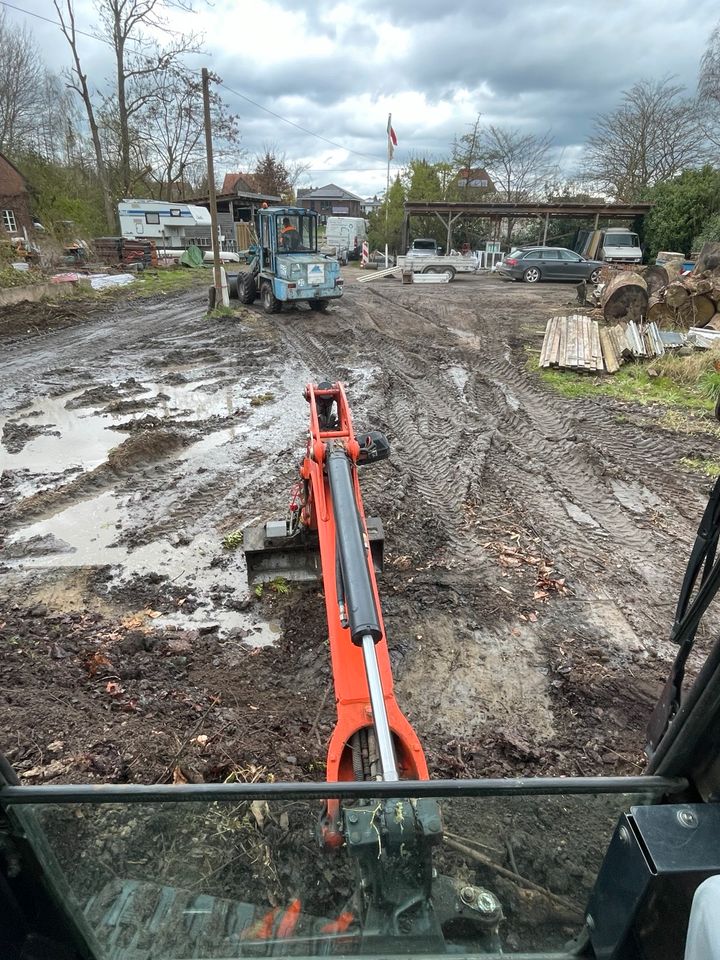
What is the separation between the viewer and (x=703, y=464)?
6.90 meters

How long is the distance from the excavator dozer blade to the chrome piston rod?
273 cm

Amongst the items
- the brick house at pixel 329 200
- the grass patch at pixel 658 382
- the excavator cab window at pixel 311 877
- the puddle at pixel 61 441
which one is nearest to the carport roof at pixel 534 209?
the grass patch at pixel 658 382

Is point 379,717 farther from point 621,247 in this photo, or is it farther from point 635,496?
point 621,247

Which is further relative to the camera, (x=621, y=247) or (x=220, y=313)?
(x=621, y=247)

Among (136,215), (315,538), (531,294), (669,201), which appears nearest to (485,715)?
(315,538)

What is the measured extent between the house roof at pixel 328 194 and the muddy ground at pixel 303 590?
7959 centimetres

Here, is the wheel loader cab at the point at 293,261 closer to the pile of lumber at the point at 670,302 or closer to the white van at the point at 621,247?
the pile of lumber at the point at 670,302

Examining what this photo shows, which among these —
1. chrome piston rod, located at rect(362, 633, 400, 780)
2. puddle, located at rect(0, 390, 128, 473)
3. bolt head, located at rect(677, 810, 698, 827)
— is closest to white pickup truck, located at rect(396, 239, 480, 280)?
puddle, located at rect(0, 390, 128, 473)

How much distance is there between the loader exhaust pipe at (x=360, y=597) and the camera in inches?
70.8

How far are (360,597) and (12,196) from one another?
36.7 metres

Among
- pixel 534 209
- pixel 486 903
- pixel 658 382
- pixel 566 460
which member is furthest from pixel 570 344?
pixel 534 209

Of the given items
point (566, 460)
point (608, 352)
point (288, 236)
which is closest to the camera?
point (566, 460)

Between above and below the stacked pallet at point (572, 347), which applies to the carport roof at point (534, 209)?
above

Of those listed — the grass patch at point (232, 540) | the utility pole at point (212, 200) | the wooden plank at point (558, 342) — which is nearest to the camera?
the grass patch at point (232, 540)
